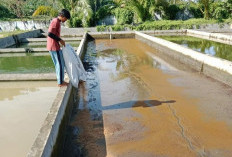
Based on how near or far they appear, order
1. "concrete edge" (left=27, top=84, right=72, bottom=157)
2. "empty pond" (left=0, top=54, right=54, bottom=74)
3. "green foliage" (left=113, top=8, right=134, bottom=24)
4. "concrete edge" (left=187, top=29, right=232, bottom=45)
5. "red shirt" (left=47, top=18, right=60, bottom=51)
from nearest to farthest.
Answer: "concrete edge" (left=27, top=84, right=72, bottom=157) < "red shirt" (left=47, top=18, right=60, bottom=51) < "empty pond" (left=0, top=54, right=54, bottom=74) < "concrete edge" (left=187, top=29, right=232, bottom=45) < "green foliage" (left=113, top=8, right=134, bottom=24)

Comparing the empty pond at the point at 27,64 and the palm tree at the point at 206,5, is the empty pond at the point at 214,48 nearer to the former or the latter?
the empty pond at the point at 27,64

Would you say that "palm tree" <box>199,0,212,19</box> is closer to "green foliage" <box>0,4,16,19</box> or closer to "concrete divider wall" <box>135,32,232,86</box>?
"concrete divider wall" <box>135,32,232,86</box>

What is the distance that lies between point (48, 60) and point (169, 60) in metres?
4.39

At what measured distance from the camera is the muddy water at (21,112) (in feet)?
9.73

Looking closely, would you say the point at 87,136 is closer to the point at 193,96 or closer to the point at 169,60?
the point at 193,96

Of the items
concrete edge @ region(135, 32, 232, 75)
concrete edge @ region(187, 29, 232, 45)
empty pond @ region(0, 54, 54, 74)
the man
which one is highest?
the man

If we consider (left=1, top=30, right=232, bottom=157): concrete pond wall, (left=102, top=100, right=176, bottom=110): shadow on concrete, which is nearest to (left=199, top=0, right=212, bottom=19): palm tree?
(left=1, top=30, right=232, bottom=157): concrete pond wall

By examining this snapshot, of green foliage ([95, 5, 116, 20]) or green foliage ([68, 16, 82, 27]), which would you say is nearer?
green foliage ([68, 16, 82, 27])

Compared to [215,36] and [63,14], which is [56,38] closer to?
[63,14]

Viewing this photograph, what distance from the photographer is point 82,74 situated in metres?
5.15

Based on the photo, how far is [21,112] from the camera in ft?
12.8

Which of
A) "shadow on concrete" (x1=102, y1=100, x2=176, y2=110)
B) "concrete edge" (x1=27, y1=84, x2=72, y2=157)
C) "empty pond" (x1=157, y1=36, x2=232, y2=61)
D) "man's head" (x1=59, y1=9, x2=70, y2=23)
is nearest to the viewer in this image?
"concrete edge" (x1=27, y1=84, x2=72, y2=157)

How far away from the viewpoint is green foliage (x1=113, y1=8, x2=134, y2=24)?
21500 millimetres

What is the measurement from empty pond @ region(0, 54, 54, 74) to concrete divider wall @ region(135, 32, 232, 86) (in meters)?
4.20
